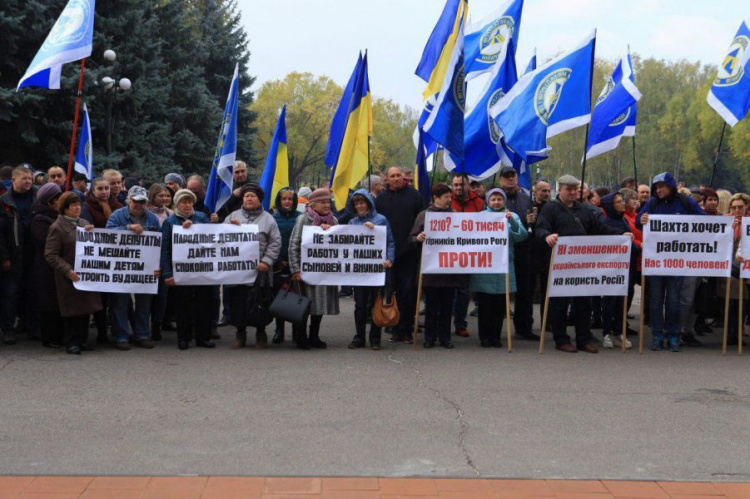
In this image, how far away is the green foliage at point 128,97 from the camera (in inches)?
936

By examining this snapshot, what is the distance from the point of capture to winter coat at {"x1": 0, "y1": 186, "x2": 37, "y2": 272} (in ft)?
31.7

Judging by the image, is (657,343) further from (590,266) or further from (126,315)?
(126,315)

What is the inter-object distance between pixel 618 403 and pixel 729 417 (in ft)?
2.85

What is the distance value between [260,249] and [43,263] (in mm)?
2324

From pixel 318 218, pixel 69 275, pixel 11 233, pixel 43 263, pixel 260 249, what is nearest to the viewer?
pixel 69 275

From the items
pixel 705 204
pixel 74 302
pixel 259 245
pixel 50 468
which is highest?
pixel 705 204

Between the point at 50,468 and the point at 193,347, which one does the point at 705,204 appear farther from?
the point at 50,468

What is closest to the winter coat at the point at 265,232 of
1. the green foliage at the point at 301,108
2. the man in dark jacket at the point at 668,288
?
the man in dark jacket at the point at 668,288

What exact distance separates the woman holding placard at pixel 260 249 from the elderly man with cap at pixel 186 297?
309 millimetres

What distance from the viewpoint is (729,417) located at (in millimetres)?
7039

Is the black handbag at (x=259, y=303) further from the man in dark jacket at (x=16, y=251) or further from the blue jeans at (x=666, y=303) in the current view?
the blue jeans at (x=666, y=303)

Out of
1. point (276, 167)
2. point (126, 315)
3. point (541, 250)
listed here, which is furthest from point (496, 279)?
point (276, 167)

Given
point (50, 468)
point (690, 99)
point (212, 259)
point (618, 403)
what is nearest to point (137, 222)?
point (212, 259)

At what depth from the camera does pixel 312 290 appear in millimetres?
9914
